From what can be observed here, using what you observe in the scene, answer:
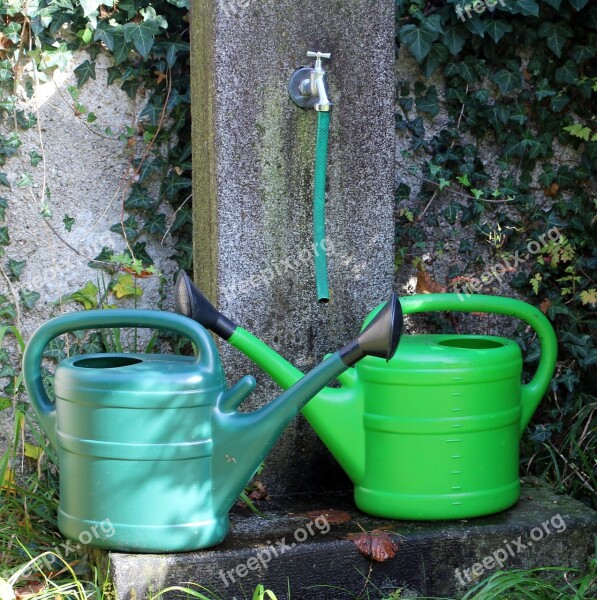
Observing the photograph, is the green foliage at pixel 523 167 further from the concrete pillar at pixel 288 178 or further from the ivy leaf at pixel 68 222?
the ivy leaf at pixel 68 222

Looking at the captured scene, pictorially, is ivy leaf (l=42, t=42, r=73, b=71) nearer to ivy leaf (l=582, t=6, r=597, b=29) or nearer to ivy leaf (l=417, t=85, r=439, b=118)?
ivy leaf (l=417, t=85, r=439, b=118)

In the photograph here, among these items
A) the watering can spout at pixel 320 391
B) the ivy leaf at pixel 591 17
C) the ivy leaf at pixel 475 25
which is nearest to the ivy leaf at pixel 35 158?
the watering can spout at pixel 320 391

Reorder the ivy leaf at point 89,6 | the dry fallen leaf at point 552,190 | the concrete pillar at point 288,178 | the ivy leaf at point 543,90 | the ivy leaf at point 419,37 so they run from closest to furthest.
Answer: the concrete pillar at point 288,178, the ivy leaf at point 89,6, the ivy leaf at point 419,37, the ivy leaf at point 543,90, the dry fallen leaf at point 552,190

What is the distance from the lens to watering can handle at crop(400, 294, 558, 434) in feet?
6.57

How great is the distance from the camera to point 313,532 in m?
1.93

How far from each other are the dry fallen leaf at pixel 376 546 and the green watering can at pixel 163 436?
30 cm

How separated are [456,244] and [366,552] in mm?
1130

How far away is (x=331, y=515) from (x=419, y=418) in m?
0.33

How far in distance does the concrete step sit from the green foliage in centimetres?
54

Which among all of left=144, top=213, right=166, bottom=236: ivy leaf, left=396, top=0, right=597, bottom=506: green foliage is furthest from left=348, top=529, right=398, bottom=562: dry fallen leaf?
left=144, top=213, right=166, bottom=236: ivy leaf

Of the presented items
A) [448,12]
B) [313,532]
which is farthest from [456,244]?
[313,532]

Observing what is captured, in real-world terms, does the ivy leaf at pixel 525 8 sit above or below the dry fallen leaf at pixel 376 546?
above

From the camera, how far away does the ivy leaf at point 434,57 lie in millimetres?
2531

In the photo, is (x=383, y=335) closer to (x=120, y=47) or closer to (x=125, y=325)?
(x=125, y=325)
